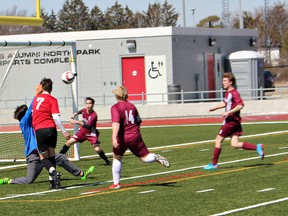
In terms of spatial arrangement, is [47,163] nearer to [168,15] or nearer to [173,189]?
[173,189]

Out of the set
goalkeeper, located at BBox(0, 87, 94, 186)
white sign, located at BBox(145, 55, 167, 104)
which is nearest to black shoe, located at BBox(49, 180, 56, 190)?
goalkeeper, located at BBox(0, 87, 94, 186)

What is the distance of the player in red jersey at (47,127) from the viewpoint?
569 inches

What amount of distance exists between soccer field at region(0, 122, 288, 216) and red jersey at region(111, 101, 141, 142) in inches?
34.4

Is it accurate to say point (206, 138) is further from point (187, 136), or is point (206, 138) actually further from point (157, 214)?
point (157, 214)

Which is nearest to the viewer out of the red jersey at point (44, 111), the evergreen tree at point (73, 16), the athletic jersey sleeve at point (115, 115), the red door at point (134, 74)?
the athletic jersey sleeve at point (115, 115)

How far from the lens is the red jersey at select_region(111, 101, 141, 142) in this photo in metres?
13.9

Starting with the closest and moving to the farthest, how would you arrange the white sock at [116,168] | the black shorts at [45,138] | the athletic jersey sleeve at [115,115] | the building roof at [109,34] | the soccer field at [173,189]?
the soccer field at [173,189]
the athletic jersey sleeve at [115,115]
the white sock at [116,168]
the black shorts at [45,138]
the building roof at [109,34]

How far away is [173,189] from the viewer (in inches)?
548

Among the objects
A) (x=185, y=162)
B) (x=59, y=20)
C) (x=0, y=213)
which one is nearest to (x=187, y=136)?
(x=185, y=162)

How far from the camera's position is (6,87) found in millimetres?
24719

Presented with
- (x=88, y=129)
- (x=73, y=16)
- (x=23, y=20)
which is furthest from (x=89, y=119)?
(x=73, y=16)

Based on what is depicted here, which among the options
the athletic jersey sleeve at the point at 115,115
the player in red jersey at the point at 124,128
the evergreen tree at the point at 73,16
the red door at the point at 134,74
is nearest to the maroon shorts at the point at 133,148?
the player in red jersey at the point at 124,128

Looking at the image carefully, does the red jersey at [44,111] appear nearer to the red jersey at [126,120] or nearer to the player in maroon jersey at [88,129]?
the red jersey at [126,120]

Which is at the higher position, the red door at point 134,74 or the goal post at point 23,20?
the goal post at point 23,20
